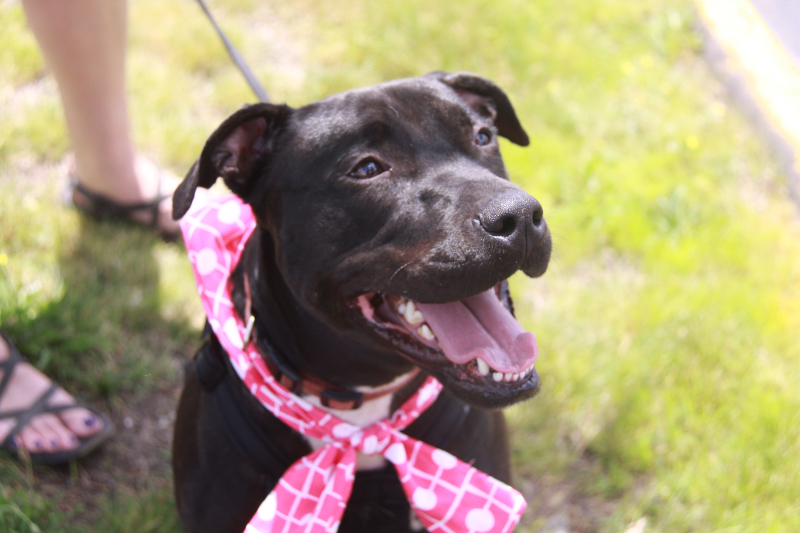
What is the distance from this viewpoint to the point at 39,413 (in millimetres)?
2686

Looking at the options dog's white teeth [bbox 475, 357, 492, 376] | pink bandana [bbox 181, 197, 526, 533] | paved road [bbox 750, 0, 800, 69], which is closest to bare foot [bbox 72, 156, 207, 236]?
pink bandana [bbox 181, 197, 526, 533]

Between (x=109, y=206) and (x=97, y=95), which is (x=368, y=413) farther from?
(x=109, y=206)

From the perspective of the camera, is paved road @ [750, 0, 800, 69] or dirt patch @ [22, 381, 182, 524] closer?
dirt patch @ [22, 381, 182, 524]

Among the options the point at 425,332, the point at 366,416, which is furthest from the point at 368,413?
the point at 425,332

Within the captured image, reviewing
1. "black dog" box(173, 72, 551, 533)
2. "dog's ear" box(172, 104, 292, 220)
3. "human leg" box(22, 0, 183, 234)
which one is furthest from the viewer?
"human leg" box(22, 0, 183, 234)

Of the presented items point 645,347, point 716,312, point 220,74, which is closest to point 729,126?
point 716,312

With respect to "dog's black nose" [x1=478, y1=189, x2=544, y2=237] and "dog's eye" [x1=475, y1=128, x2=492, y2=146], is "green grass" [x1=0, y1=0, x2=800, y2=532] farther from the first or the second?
"dog's black nose" [x1=478, y1=189, x2=544, y2=237]

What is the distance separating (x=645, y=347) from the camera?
340 centimetres

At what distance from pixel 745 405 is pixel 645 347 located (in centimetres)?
49

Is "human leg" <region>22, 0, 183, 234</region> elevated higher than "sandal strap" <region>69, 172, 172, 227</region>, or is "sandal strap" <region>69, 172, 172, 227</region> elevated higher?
"human leg" <region>22, 0, 183, 234</region>

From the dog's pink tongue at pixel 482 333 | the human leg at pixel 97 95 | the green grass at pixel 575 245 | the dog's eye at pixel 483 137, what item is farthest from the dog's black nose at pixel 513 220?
the human leg at pixel 97 95

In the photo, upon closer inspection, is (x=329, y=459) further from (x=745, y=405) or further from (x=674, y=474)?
(x=745, y=405)

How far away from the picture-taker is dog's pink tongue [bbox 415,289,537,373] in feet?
6.51

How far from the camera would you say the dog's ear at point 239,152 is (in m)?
2.00
